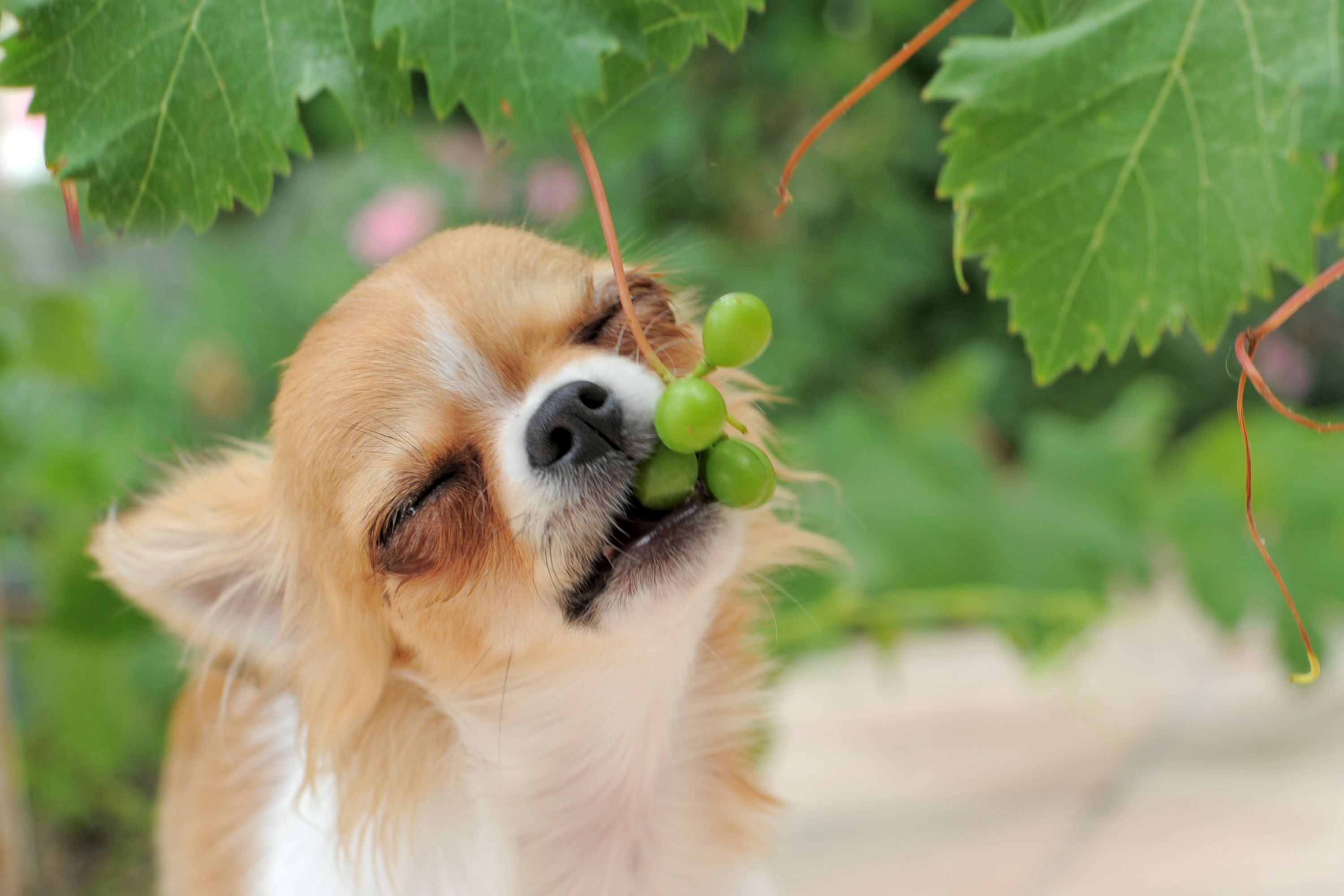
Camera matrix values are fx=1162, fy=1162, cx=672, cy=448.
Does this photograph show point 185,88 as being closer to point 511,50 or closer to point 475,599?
point 511,50

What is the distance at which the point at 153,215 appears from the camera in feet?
3.31

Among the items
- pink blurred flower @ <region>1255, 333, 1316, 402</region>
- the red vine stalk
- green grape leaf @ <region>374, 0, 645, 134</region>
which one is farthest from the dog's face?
pink blurred flower @ <region>1255, 333, 1316, 402</region>

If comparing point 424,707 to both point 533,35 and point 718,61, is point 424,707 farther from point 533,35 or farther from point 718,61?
point 718,61

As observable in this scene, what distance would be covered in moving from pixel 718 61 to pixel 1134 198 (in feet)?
12.3

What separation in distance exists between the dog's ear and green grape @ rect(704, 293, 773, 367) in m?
0.87

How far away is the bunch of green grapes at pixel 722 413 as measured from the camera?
1116 mm

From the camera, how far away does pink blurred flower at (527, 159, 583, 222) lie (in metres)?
4.30

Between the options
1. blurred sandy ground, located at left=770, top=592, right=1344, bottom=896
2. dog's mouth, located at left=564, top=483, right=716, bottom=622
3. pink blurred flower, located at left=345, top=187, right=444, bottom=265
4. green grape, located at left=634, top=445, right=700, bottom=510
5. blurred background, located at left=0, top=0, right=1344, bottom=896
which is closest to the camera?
green grape, located at left=634, top=445, right=700, bottom=510

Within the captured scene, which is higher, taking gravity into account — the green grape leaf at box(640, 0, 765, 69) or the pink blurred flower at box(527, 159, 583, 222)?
the green grape leaf at box(640, 0, 765, 69)

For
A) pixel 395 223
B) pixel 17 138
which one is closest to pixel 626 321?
pixel 395 223

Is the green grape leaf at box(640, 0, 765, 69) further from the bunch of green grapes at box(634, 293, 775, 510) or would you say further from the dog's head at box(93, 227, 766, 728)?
the dog's head at box(93, 227, 766, 728)

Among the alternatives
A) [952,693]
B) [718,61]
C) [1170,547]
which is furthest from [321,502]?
[718,61]

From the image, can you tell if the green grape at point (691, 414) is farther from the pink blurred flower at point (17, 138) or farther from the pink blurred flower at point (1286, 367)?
the pink blurred flower at point (1286, 367)

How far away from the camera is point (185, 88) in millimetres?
994
